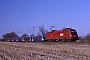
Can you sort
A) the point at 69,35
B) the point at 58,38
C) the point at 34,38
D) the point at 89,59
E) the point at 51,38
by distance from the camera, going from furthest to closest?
the point at 34,38
the point at 51,38
the point at 58,38
the point at 69,35
the point at 89,59

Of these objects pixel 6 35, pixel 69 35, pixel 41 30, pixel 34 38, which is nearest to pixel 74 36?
pixel 69 35

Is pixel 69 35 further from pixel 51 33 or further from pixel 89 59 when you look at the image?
pixel 89 59

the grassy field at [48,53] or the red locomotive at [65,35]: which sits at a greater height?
the red locomotive at [65,35]

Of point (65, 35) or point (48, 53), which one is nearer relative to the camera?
point (48, 53)

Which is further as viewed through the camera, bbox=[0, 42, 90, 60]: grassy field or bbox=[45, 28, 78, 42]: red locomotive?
bbox=[45, 28, 78, 42]: red locomotive

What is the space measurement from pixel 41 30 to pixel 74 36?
87.2m

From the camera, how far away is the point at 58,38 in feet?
207

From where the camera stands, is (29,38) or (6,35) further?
(6,35)

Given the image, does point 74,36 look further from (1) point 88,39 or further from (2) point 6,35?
(2) point 6,35

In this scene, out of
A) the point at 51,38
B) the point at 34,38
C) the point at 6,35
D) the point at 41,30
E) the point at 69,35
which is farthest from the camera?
the point at 6,35

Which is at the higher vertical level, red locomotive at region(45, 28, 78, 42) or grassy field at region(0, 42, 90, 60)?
red locomotive at region(45, 28, 78, 42)

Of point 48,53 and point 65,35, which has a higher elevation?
point 65,35

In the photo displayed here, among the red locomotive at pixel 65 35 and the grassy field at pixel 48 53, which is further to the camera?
the red locomotive at pixel 65 35

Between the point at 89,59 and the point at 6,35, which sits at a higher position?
the point at 6,35
